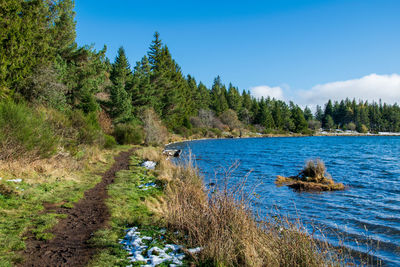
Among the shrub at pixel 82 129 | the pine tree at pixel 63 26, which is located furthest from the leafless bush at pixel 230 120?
the shrub at pixel 82 129

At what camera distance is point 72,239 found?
5355 millimetres

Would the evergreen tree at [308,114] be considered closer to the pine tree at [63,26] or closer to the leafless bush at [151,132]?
the leafless bush at [151,132]

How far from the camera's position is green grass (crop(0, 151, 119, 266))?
15.7 feet

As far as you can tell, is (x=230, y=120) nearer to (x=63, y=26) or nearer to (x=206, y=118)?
(x=206, y=118)

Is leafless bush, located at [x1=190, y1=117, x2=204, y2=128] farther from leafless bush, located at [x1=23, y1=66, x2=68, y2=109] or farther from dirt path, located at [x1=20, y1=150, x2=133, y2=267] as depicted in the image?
dirt path, located at [x1=20, y1=150, x2=133, y2=267]

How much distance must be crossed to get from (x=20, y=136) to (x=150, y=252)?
799 cm

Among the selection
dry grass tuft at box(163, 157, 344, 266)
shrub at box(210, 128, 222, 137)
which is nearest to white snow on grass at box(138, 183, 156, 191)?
dry grass tuft at box(163, 157, 344, 266)

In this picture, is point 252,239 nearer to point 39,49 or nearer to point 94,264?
point 94,264

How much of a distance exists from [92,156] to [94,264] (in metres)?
12.9

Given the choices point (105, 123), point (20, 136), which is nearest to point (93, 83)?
point (105, 123)

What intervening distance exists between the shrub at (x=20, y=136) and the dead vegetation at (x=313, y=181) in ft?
38.8

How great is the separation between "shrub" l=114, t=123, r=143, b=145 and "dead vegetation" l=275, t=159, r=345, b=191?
1985cm

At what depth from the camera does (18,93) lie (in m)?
17.0

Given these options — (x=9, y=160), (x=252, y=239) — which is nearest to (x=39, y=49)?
(x=9, y=160)
